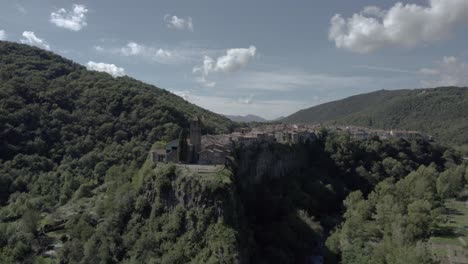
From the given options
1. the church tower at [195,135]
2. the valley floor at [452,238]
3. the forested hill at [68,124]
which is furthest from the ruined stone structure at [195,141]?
the valley floor at [452,238]

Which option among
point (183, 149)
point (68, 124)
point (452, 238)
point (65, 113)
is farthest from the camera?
point (65, 113)

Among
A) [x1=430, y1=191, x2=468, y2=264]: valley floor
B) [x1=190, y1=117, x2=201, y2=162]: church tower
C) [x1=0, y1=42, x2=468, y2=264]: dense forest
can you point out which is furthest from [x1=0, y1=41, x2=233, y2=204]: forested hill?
[x1=430, y1=191, x2=468, y2=264]: valley floor

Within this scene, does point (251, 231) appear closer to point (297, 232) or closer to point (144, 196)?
point (297, 232)

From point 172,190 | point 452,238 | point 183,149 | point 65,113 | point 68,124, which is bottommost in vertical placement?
point 452,238

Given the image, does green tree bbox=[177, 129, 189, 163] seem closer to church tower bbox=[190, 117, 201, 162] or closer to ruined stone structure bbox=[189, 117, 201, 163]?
ruined stone structure bbox=[189, 117, 201, 163]

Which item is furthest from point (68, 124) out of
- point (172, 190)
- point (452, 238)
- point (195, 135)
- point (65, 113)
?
point (452, 238)

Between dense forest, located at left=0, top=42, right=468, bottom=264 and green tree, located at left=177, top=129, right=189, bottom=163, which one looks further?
green tree, located at left=177, top=129, right=189, bottom=163

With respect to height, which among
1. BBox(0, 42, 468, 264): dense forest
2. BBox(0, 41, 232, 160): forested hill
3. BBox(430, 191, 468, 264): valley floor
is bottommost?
BBox(430, 191, 468, 264): valley floor

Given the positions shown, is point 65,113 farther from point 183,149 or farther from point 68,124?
point 183,149

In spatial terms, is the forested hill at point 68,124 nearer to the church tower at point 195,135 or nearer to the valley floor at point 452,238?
the church tower at point 195,135
